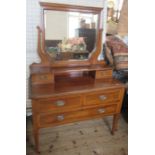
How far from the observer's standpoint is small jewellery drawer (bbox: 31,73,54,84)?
1.52 meters

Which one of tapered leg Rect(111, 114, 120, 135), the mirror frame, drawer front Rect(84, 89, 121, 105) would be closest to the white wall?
the mirror frame

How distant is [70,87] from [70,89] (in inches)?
2.0

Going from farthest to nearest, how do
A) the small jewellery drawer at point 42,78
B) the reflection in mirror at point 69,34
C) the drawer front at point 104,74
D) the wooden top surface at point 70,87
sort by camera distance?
the drawer front at point 104,74, the reflection in mirror at point 69,34, the small jewellery drawer at point 42,78, the wooden top surface at point 70,87

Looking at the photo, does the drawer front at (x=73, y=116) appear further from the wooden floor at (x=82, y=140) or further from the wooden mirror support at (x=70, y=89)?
the wooden floor at (x=82, y=140)

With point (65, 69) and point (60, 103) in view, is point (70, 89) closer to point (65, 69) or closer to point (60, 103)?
point (60, 103)

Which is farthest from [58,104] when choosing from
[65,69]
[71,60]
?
[71,60]

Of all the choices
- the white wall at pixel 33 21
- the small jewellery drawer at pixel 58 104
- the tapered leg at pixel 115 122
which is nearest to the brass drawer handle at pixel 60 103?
the small jewellery drawer at pixel 58 104

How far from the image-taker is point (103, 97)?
161cm

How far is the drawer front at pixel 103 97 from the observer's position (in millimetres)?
1558
